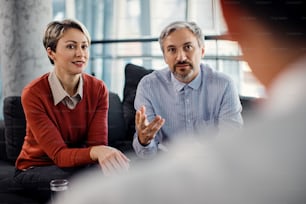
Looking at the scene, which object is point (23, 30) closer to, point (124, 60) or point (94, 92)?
point (94, 92)

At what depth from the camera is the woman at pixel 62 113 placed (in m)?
0.62

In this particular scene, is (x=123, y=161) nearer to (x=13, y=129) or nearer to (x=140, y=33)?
(x=140, y=33)

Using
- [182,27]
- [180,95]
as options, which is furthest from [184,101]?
[182,27]

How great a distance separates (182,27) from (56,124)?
25 cm

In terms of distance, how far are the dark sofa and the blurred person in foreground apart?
316mm

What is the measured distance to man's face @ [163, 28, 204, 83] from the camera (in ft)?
2.01

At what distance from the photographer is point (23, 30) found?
0.62 m

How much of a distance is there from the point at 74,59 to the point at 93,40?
68mm

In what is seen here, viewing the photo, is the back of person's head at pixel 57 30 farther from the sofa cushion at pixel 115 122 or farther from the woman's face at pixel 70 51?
the sofa cushion at pixel 115 122

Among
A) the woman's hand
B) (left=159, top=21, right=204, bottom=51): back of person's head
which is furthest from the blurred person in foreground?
(left=159, top=21, right=204, bottom=51): back of person's head

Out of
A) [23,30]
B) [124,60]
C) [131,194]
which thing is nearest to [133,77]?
[124,60]

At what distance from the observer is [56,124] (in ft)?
2.17

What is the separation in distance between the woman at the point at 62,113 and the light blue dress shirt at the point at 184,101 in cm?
8

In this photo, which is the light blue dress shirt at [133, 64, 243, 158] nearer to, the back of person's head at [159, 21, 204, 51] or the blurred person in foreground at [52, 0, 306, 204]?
the back of person's head at [159, 21, 204, 51]
